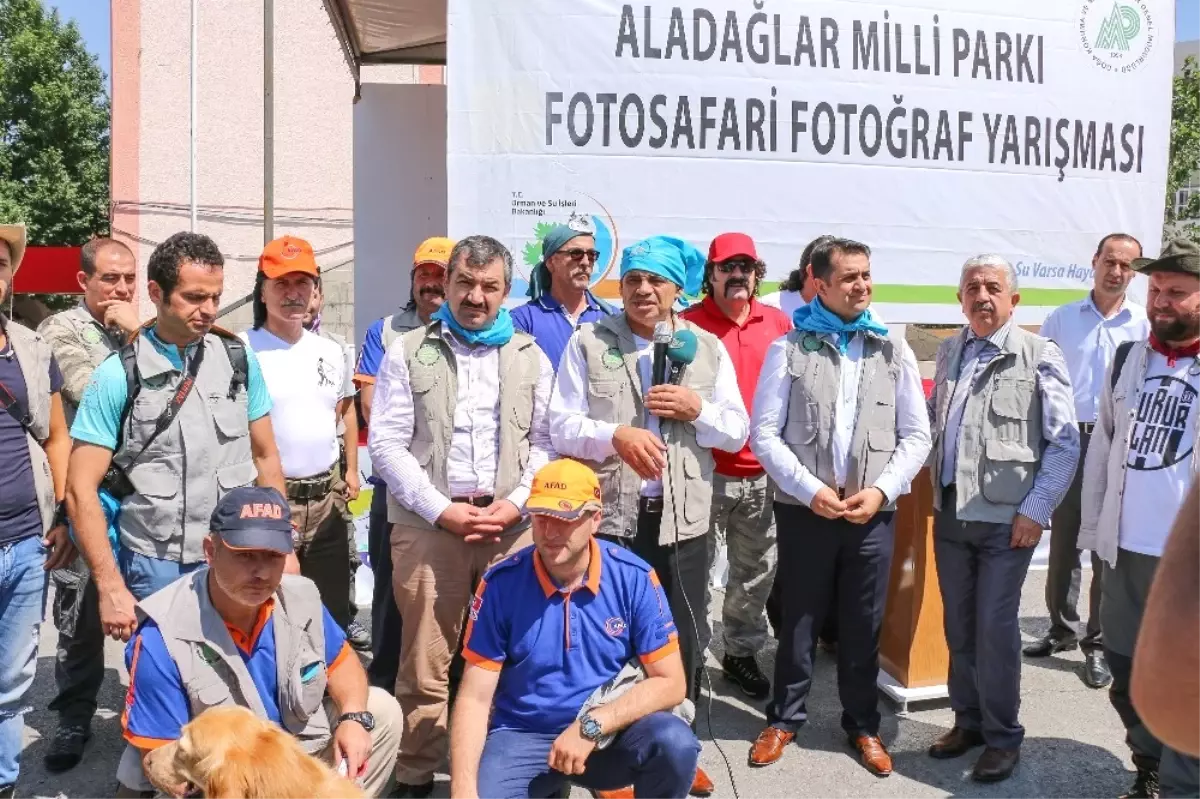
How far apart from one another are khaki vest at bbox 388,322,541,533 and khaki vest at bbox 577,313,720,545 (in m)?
0.25

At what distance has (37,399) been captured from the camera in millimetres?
3381

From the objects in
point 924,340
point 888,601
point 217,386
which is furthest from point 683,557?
point 924,340

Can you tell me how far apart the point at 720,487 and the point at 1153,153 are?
4.03m

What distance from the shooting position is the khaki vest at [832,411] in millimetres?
3973

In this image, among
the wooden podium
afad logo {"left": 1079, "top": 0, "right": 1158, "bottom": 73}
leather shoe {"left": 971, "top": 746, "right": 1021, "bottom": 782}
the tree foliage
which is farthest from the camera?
the tree foliage

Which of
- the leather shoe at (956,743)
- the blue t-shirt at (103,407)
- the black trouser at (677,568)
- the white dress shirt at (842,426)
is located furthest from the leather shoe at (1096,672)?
the blue t-shirt at (103,407)

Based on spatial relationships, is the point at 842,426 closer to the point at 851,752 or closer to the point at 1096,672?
the point at 851,752

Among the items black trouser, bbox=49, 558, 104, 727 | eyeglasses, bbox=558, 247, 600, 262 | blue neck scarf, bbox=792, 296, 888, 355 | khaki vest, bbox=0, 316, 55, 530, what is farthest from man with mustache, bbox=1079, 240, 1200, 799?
black trouser, bbox=49, 558, 104, 727

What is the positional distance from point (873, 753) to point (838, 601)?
1.98 ft

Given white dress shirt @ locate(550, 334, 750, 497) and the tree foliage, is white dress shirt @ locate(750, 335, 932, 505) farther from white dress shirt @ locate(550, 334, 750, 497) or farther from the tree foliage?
the tree foliage

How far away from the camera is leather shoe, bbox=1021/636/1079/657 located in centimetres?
521

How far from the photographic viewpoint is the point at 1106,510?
3777 mm

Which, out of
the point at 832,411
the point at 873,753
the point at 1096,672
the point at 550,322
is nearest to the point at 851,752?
the point at 873,753

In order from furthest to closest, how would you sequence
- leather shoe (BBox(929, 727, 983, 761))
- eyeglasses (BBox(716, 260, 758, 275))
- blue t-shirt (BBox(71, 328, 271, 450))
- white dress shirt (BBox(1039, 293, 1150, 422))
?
white dress shirt (BBox(1039, 293, 1150, 422)) → eyeglasses (BBox(716, 260, 758, 275)) → leather shoe (BBox(929, 727, 983, 761)) → blue t-shirt (BBox(71, 328, 271, 450))
